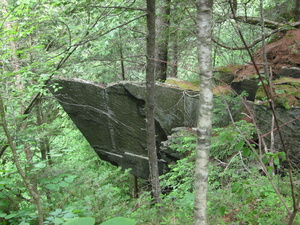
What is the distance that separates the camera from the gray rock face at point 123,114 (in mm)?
7309

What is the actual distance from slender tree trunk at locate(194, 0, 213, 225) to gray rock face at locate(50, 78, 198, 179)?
4532mm

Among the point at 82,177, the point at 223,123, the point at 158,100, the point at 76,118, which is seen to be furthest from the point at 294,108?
the point at 76,118

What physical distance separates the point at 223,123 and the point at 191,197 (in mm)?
3272

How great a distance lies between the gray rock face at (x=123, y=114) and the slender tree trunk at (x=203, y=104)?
4532 millimetres

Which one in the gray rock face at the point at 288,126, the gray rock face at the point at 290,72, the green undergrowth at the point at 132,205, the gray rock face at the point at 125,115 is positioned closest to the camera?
the green undergrowth at the point at 132,205

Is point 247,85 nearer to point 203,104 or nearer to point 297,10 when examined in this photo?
point 297,10

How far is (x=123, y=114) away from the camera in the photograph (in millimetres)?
7820

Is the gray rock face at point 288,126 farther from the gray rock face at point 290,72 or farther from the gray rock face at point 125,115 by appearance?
the gray rock face at point 125,115

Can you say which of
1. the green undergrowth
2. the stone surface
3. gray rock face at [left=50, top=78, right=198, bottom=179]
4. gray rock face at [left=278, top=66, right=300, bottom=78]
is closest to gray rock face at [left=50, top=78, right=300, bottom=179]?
gray rock face at [left=50, top=78, right=198, bottom=179]

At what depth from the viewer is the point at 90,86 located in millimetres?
7672

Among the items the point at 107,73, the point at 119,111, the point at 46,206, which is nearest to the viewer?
the point at 46,206

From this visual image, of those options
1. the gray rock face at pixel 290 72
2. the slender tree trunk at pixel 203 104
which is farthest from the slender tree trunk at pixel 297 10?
the slender tree trunk at pixel 203 104

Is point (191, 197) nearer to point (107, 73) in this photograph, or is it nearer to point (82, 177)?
point (82, 177)

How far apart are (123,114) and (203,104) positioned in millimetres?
5768
